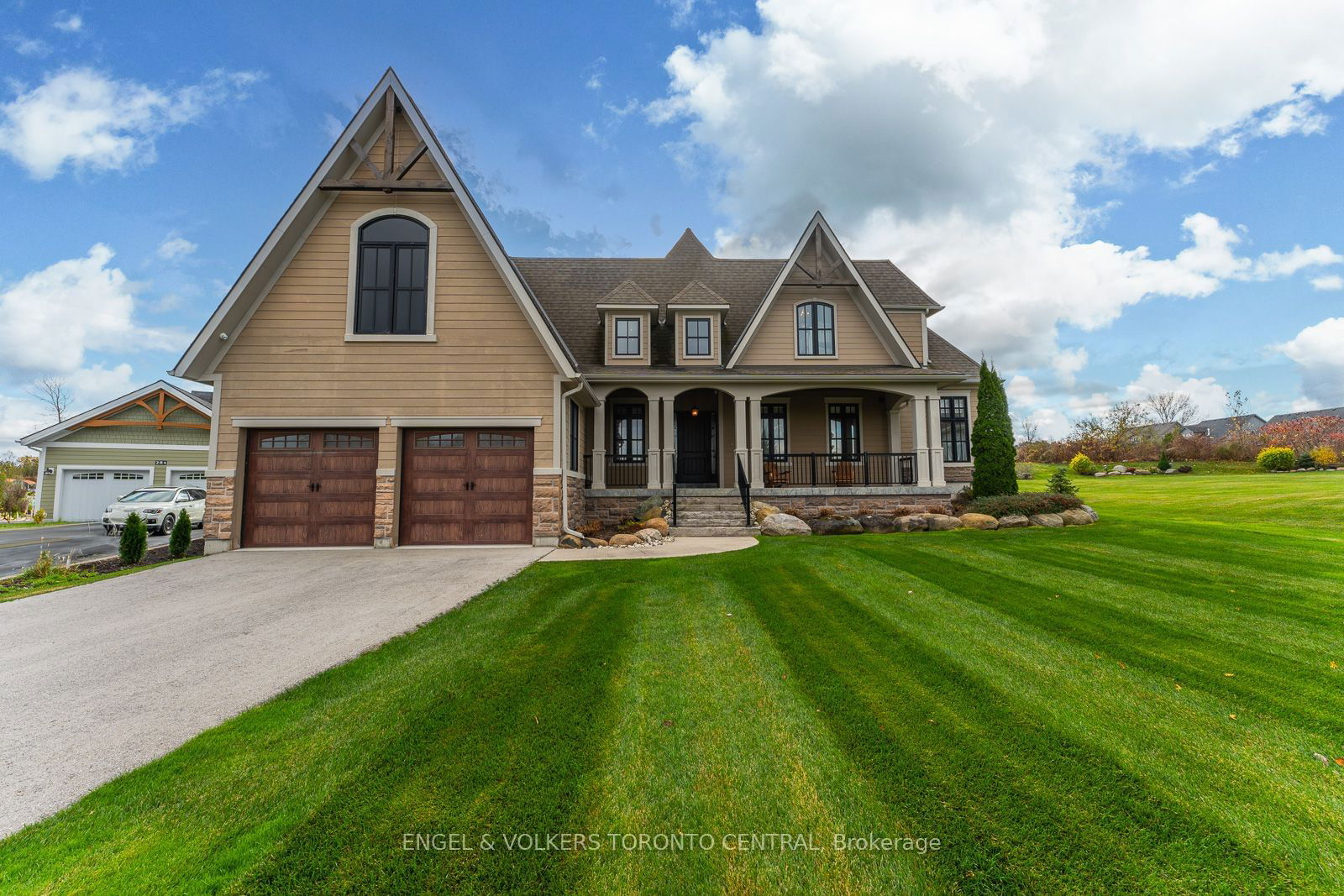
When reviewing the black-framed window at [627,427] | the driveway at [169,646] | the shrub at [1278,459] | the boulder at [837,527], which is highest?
the black-framed window at [627,427]

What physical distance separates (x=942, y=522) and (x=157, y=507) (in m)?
22.7

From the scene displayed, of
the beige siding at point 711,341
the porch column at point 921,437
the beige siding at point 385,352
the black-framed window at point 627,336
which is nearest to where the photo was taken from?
the beige siding at point 385,352

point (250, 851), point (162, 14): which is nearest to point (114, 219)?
point (162, 14)

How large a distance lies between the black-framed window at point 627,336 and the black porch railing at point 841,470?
506 cm

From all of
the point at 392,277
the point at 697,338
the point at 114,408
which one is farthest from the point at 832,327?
the point at 114,408

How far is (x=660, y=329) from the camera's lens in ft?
54.3

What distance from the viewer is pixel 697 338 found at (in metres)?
15.5

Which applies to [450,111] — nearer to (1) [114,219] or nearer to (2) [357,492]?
(2) [357,492]

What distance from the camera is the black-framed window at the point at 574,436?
12250 mm

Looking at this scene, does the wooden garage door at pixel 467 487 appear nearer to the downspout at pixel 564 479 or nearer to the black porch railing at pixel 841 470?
the downspout at pixel 564 479

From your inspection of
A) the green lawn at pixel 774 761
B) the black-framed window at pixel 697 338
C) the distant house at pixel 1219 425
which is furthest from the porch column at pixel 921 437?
the distant house at pixel 1219 425

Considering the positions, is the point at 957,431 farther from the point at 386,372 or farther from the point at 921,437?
the point at 386,372

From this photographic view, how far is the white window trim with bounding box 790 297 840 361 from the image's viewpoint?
51.1ft

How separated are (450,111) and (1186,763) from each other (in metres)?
16.6
